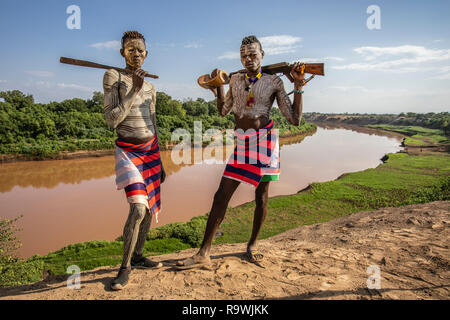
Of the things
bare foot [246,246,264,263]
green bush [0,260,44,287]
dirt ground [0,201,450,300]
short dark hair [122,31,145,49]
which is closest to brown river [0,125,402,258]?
green bush [0,260,44,287]

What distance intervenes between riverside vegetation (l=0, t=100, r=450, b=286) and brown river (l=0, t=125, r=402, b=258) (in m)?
2.12

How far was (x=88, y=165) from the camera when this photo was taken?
23.2 metres

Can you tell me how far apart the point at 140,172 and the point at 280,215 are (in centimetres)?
863

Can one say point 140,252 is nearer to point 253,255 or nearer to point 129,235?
point 129,235

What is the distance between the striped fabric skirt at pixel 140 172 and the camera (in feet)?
9.07

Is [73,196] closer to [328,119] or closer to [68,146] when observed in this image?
[68,146]

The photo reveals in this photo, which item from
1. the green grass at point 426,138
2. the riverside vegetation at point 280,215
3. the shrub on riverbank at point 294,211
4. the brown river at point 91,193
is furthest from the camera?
A: the green grass at point 426,138

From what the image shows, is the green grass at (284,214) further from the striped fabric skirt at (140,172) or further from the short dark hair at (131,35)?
the short dark hair at (131,35)

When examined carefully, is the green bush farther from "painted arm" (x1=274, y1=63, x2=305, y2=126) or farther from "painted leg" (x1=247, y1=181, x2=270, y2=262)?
"painted arm" (x1=274, y1=63, x2=305, y2=126)

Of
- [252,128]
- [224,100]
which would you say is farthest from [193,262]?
[224,100]

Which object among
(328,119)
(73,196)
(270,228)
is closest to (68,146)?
(73,196)

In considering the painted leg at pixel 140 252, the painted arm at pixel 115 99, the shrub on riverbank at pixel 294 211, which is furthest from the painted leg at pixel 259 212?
the shrub on riverbank at pixel 294 211

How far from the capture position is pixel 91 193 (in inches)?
642

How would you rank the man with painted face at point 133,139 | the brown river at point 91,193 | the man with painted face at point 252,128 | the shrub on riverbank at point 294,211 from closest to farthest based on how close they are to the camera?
the man with painted face at point 133,139, the man with painted face at point 252,128, the shrub on riverbank at point 294,211, the brown river at point 91,193
